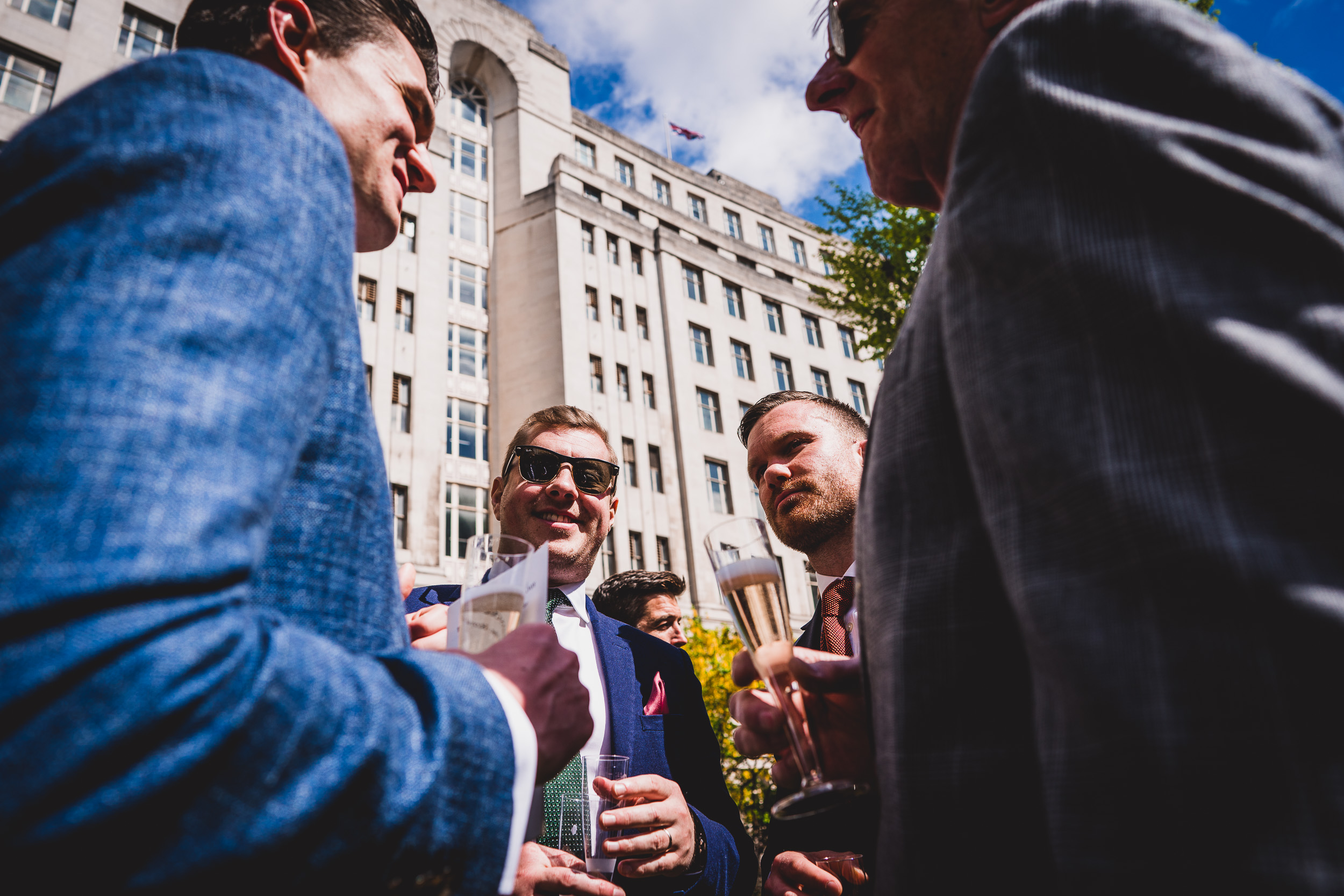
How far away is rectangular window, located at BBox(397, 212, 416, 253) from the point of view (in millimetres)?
24016

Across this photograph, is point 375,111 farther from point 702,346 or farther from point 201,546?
point 702,346

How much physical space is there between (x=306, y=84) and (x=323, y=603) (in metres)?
1.22

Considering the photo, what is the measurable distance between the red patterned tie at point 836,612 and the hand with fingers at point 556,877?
1719mm

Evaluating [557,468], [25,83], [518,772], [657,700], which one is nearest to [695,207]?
[25,83]

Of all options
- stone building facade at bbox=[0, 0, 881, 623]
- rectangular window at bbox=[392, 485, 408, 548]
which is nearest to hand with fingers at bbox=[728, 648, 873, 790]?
stone building facade at bbox=[0, 0, 881, 623]

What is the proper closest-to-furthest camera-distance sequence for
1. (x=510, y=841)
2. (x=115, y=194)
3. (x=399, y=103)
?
1. (x=115, y=194)
2. (x=510, y=841)
3. (x=399, y=103)

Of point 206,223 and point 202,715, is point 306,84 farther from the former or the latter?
point 202,715

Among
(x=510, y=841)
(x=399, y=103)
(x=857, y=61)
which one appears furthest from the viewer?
(x=857, y=61)

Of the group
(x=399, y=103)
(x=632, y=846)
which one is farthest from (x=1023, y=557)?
(x=632, y=846)

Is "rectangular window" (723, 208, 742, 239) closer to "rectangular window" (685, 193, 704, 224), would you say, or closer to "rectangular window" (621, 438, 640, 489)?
"rectangular window" (685, 193, 704, 224)

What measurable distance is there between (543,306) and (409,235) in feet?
17.2

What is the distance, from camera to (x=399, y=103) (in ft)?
5.49

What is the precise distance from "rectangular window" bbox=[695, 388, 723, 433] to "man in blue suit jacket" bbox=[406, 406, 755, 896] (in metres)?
23.1

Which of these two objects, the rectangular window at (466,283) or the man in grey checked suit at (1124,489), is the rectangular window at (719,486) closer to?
the rectangular window at (466,283)
